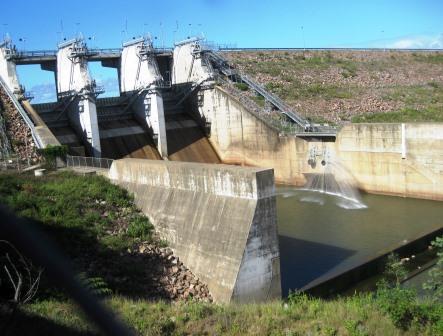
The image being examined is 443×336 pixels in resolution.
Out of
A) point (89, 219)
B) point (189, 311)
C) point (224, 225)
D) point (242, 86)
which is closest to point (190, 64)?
point (242, 86)

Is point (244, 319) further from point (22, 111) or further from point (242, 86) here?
point (242, 86)

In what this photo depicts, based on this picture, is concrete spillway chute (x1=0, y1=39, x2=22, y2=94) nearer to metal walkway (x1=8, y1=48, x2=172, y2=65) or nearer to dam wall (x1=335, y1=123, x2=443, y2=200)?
metal walkway (x1=8, y1=48, x2=172, y2=65)

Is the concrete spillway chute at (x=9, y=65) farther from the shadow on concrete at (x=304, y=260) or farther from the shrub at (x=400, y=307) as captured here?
the shrub at (x=400, y=307)

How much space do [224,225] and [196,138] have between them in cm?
1898

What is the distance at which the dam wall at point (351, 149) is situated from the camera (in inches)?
925

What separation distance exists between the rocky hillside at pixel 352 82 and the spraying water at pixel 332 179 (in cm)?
480

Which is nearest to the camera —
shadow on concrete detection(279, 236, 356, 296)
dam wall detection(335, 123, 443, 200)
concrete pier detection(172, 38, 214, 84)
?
shadow on concrete detection(279, 236, 356, 296)

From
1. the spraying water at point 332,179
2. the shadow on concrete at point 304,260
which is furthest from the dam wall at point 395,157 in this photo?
the shadow on concrete at point 304,260

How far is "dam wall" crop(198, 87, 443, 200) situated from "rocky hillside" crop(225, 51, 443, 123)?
14.1 ft

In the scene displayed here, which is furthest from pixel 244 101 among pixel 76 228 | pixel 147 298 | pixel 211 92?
pixel 147 298

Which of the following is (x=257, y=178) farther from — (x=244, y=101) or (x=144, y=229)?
(x=244, y=101)

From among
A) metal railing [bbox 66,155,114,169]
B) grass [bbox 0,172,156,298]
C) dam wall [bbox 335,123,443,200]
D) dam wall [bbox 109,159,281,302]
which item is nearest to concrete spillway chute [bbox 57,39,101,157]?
metal railing [bbox 66,155,114,169]

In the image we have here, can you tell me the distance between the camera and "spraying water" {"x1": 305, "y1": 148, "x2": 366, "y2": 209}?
85.8ft

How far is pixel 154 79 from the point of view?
1166 inches
